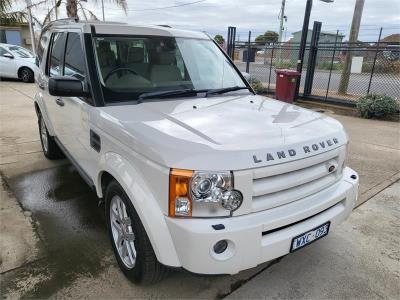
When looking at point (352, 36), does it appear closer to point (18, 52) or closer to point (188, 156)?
point (188, 156)

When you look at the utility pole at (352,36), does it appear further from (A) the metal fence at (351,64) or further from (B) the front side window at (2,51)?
(B) the front side window at (2,51)

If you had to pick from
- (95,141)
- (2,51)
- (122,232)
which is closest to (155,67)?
(95,141)

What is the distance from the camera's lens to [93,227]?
3363 mm

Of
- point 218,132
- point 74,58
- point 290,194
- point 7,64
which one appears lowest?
point 7,64

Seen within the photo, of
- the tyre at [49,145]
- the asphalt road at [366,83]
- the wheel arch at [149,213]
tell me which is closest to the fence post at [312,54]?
the asphalt road at [366,83]

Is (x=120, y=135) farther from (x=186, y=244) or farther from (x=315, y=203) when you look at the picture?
(x=315, y=203)

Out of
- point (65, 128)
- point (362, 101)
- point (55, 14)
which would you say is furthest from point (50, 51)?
point (55, 14)

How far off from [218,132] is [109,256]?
4.91 feet

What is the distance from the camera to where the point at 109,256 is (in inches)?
114

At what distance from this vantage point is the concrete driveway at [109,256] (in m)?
2.53

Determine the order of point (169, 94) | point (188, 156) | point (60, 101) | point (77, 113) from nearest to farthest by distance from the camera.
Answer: point (188, 156) < point (169, 94) < point (77, 113) < point (60, 101)

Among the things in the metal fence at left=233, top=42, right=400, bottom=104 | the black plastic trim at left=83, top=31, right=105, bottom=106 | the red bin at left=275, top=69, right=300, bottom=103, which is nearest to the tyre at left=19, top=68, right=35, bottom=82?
the metal fence at left=233, top=42, right=400, bottom=104

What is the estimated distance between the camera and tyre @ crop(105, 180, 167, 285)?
7.29ft

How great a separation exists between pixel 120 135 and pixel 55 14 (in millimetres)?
18773
